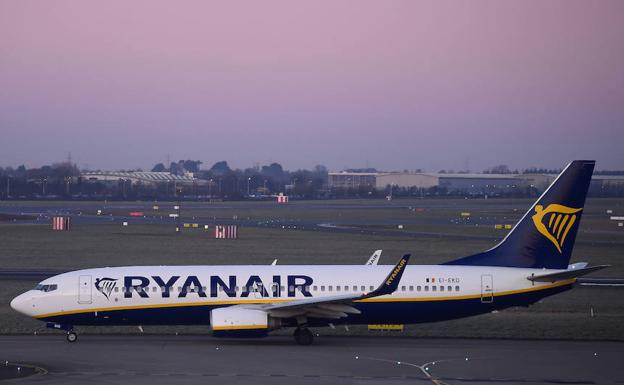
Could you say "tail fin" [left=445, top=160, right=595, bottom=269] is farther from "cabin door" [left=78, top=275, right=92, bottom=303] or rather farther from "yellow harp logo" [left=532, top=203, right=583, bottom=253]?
"cabin door" [left=78, top=275, right=92, bottom=303]

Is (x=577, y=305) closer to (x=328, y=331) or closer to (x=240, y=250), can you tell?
(x=328, y=331)

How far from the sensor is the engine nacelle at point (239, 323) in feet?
114

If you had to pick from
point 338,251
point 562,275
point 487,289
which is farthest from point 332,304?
point 338,251

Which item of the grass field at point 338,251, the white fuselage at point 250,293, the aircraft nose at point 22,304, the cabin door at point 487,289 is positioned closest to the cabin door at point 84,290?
the white fuselage at point 250,293

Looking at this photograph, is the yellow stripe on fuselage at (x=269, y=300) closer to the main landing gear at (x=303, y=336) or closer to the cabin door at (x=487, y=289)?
the cabin door at (x=487, y=289)

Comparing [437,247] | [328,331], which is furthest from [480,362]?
[437,247]

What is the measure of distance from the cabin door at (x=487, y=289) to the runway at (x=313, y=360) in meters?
1.72

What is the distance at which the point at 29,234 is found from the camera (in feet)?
312

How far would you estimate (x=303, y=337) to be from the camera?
35.4m

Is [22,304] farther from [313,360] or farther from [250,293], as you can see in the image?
[313,360]

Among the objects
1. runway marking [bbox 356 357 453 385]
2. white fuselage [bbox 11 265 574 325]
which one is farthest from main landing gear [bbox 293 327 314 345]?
runway marking [bbox 356 357 453 385]

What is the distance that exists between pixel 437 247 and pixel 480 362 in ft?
161

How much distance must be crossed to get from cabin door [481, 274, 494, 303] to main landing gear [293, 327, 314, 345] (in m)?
6.82

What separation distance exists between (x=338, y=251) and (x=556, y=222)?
1598 inches
